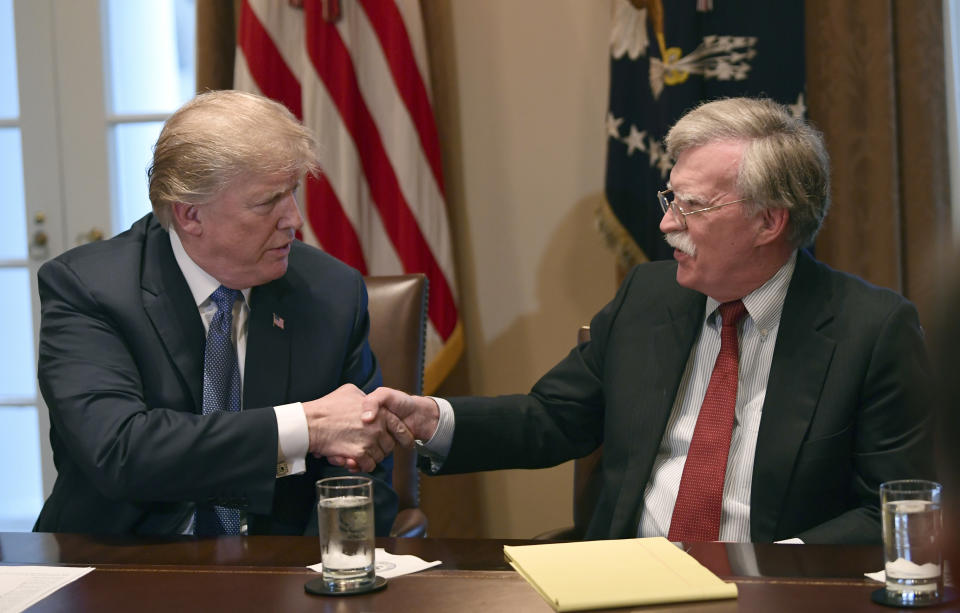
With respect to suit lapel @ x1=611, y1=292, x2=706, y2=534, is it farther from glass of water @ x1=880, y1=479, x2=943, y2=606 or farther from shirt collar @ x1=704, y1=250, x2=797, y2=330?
glass of water @ x1=880, y1=479, x2=943, y2=606

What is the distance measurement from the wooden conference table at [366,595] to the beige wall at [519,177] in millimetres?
2097

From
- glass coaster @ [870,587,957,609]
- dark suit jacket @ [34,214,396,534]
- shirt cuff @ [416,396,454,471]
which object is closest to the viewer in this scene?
glass coaster @ [870,587,957,609]

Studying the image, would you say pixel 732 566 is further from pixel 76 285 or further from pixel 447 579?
pixel 76 285

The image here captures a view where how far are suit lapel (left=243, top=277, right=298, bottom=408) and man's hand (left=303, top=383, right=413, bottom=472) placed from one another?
11 centimetres

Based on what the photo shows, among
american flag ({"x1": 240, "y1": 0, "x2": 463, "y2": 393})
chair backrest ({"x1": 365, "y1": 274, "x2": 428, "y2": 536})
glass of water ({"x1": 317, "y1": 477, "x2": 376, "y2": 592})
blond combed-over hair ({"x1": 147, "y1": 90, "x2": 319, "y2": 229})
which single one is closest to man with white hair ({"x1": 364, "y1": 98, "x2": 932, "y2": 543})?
chair backrest ({"x1": 365, "y1": 274, "x2": 428, "y2": 536})

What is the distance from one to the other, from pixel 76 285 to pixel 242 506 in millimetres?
593

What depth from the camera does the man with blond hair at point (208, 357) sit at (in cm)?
194

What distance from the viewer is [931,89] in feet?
10.7

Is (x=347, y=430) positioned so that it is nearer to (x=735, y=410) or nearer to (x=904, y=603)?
(x=735, y=410)

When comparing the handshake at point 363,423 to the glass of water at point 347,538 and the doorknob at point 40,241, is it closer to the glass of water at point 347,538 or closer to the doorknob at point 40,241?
the glass of water at point 347,538

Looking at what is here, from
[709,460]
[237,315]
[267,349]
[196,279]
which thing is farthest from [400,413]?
[709,460]

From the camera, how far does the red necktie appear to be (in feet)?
6.74

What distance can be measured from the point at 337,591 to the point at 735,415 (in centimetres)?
101

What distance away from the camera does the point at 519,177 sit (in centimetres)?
377
